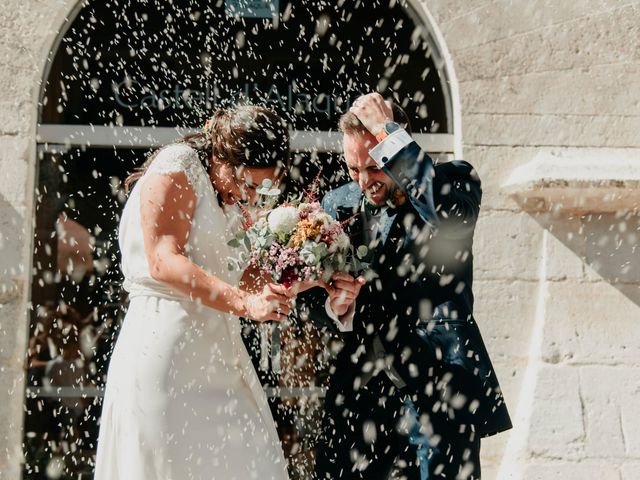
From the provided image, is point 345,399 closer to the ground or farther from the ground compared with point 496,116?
closer to the ground

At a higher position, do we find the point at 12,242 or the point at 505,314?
the point at 12,242

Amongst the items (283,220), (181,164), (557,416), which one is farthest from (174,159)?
(557,416)

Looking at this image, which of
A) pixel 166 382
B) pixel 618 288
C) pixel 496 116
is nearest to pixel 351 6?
pixel 496 116

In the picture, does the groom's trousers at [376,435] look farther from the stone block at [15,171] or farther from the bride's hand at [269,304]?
the stone block at [15,171]

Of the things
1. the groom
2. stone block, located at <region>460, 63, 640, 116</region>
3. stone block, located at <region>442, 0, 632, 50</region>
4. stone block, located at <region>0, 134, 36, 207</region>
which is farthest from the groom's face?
stone block, located at <region>0, 134, 36, 207</region>

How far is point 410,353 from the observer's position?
305 cm

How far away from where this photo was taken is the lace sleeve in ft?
9.11

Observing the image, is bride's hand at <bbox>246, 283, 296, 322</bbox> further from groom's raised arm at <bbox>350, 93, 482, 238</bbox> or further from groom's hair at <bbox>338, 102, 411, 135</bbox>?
groom's hair at <bbox>338, 102, 411, 135</bbox>

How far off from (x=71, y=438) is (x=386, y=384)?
2997 mm

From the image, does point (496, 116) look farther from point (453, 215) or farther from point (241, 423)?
point (241, 423)

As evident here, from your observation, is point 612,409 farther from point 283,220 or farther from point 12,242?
point 12,242

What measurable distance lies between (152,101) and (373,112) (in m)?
2.65

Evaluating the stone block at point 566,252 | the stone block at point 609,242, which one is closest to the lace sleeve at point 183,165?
the stone block at point 566,252

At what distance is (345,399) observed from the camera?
3.11m
